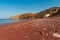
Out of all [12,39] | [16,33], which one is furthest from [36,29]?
[12,39]

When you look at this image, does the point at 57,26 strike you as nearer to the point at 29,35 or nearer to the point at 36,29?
the point at 36,29

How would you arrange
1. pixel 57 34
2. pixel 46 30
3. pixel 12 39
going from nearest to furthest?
pixel 12 39 < pixel 57 34 < pixel 46 30

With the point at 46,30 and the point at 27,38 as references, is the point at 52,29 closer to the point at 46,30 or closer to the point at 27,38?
the point at 46,30

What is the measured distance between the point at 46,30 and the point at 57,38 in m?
1.45

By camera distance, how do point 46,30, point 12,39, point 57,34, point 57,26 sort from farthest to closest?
point 57,26
point 46,30
point 57,34
point 12,39

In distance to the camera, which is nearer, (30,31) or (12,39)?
(12,39)

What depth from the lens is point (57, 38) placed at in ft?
32.8

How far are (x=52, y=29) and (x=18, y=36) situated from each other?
2709 mm

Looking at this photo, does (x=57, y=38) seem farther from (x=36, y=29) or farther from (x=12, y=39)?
(x=12, y=39)

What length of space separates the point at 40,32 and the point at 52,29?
3.59 feet

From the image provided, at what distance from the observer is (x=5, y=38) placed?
10.1m

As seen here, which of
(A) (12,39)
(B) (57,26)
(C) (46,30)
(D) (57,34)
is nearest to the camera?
(A) (12,39)

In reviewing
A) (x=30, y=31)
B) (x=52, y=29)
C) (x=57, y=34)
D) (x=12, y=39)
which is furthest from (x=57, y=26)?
(x=12, y=39)

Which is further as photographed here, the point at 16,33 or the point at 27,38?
the point at 16,33
